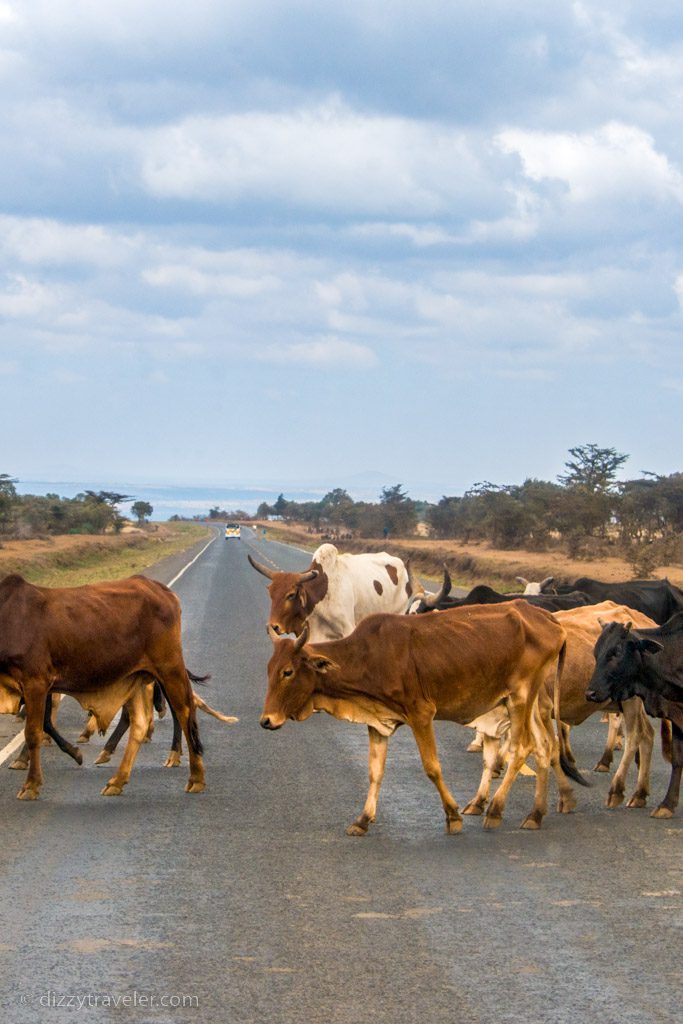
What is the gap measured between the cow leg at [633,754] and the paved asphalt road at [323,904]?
0.21 meters

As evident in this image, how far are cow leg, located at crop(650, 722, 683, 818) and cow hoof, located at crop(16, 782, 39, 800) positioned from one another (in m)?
→ 4.55

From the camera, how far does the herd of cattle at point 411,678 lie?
9906 millimetres

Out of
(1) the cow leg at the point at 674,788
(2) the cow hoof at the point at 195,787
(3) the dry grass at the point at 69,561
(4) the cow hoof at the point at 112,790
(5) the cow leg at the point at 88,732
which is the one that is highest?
(1) the cow leg at the point at 674,788

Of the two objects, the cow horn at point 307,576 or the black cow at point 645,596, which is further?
the black cow at point 645,596

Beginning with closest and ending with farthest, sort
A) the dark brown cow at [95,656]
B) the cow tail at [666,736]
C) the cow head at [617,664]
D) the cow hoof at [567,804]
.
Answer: the cow hoof at [567,804] < the cow head at [617,664] < the dark brown cow at [95,656] < the cow tail at [666,736]

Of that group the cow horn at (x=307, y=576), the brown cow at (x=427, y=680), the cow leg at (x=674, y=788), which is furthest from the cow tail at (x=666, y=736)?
the cow horn at (x=307, y=576)

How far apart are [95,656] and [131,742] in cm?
76

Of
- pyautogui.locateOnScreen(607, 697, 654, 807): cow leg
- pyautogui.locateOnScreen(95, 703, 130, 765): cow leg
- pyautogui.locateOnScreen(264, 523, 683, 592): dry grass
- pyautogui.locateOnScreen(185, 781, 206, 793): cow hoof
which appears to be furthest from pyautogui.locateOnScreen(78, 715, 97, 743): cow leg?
pyautogui.locateOnScreen(264, 523, 683, 592): dry grass

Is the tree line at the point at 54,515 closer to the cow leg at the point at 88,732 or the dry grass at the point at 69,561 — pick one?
the dry grass at the point at 69,561

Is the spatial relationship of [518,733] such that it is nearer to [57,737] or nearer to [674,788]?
[674,788]

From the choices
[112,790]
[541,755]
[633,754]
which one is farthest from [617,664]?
[112,790]

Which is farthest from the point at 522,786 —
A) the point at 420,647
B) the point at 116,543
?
the point at 116,543

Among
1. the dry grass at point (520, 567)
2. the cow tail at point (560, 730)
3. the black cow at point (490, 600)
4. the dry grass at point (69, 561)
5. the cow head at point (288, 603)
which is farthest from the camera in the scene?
the dry grass at point (69, 561)

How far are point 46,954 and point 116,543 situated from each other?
77.8 meters
